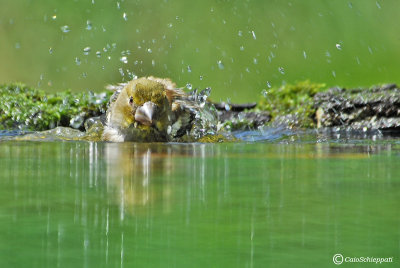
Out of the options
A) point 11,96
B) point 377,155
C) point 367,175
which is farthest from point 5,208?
point 11,96

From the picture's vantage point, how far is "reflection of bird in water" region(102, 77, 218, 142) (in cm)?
575

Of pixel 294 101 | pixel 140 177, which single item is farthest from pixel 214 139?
pixel 140 177

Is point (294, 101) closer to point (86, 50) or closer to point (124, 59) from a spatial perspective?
point (124, 59)

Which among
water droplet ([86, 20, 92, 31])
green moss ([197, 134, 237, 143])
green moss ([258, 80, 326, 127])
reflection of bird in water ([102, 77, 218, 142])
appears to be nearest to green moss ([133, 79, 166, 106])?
reflection of bird in water ([102, 77, 218, 142])

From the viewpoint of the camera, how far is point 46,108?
7.29m

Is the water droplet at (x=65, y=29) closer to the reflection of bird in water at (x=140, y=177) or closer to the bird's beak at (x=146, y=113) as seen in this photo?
the bird's beak at (x=146, y=113)

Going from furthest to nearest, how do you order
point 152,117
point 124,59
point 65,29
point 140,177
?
point 65,29
point 124,59
point 152,117
point 140,177

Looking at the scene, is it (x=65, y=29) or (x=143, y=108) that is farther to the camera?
(x=65, y=29)

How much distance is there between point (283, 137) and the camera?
636cm

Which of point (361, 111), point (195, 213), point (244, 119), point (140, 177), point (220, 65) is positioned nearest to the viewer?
point (195, 213)

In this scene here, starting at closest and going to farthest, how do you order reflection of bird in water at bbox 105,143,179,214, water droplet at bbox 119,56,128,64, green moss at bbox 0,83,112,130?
reflection of bird in water at bbox 105,143,179,214 < green moss at bbox 0,83,112,130 < water droplet at bbox 119,56,128,64

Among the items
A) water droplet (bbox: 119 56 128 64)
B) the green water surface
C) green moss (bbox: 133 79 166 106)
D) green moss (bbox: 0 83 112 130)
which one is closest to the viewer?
the green water surface

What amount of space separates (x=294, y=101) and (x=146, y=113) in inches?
114

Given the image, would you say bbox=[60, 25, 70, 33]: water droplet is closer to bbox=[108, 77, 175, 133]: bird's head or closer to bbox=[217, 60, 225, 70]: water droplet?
bbox=[217, 60, 225, 70]: water droplet
